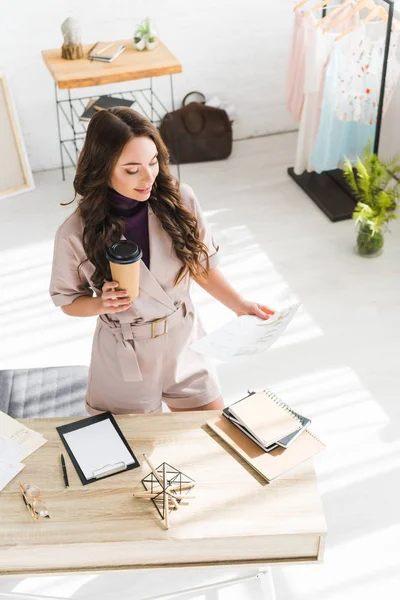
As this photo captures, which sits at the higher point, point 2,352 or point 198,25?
point 198,25

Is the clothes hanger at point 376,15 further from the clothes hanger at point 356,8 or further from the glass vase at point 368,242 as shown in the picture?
the glass vase at point 368,242

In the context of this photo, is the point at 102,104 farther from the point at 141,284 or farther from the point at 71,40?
the point at 141,284

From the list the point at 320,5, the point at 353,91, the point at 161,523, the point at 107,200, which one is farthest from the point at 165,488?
the point at 320,5

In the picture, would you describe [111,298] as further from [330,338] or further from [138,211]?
[330,338]

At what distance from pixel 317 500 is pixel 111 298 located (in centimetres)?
84

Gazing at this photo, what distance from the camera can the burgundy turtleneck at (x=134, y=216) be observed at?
2.27m

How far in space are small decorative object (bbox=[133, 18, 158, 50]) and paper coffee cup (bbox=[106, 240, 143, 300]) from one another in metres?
2.97

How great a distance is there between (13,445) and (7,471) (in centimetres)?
11

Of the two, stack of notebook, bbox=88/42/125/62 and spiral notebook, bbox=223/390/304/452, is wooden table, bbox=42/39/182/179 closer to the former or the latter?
stack of notebook, bbox=88/42/125/62

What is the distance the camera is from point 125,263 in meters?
2.04

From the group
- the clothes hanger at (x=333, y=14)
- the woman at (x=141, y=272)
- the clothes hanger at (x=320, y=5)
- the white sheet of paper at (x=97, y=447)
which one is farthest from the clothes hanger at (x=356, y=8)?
the white sheet of paper at (x=97, y=447)

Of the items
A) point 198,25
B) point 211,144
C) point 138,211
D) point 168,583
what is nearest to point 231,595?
point 168,583

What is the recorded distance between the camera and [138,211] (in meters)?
2.33

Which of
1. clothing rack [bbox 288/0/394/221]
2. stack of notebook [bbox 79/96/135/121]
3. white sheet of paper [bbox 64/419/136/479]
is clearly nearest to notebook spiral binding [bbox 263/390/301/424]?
white sheet of paper [bbox 64/419/136/479]
